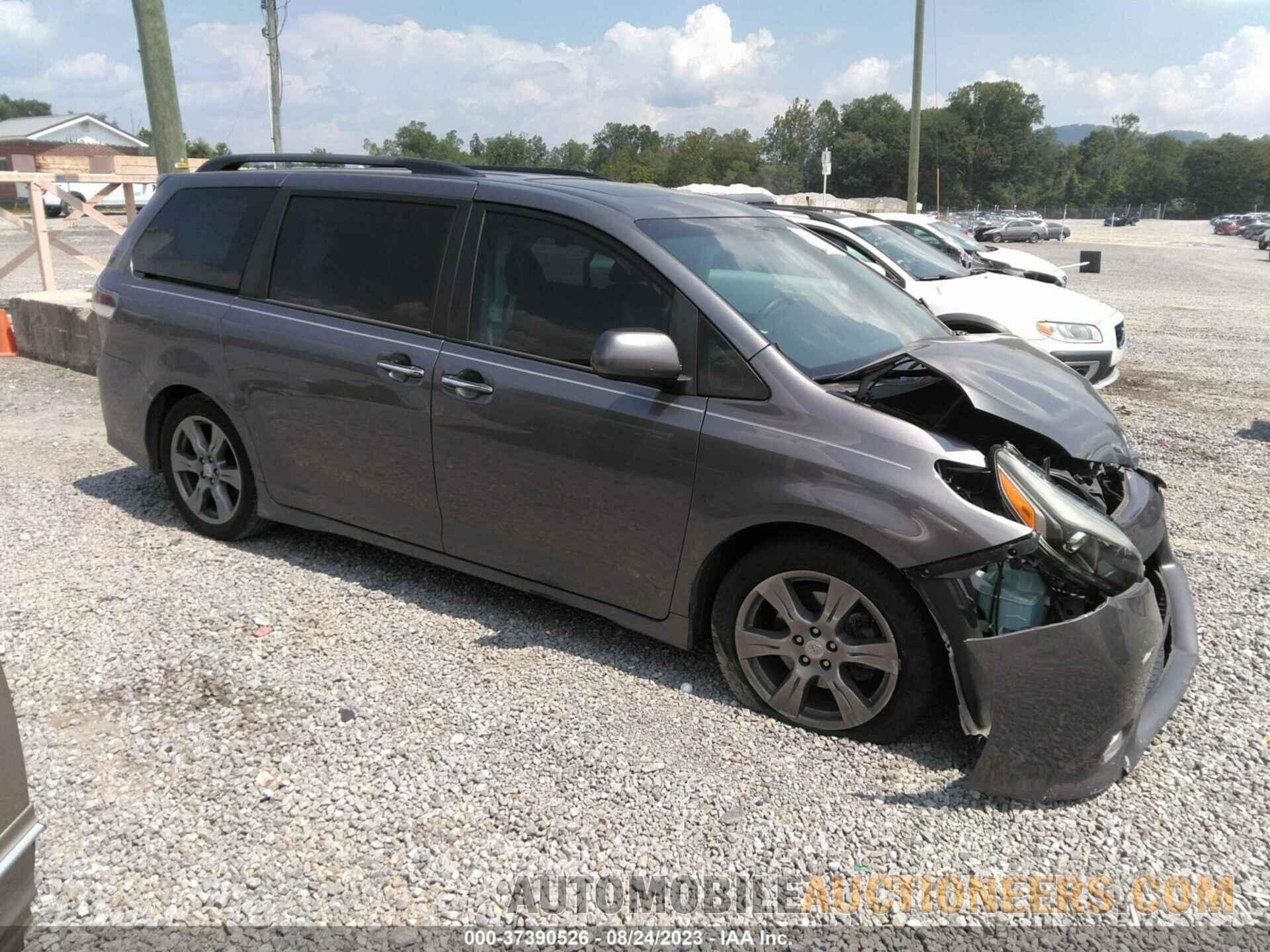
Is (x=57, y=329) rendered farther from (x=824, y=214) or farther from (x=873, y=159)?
(x=873, y=159)

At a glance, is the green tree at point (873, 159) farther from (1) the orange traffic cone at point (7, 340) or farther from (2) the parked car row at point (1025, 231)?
(1) the orange traffic cone at point (7, 340)

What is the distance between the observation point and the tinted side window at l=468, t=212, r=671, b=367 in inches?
145

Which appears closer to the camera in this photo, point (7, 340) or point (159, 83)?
point (159, 83)

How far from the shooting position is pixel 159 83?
9.74m

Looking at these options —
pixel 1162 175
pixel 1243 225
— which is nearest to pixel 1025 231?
pixel 1243 225

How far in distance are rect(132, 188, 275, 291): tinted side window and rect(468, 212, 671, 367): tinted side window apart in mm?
1499

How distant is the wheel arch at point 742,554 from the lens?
3.16m

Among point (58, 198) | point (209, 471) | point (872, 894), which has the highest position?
point (58, 198)

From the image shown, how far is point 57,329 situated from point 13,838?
30.1ft

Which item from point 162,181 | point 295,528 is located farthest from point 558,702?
point 162,181

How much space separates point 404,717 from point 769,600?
4.45 feet

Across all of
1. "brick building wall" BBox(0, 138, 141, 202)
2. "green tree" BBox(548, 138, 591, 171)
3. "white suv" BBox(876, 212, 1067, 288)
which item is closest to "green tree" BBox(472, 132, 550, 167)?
"green tree" BBox(548, 138, 591, 171)

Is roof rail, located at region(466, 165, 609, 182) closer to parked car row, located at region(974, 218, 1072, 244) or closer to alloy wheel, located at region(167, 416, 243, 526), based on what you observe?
alloy wheel, located at region(167, 416, 243, 526)

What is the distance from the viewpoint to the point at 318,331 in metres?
4.40
